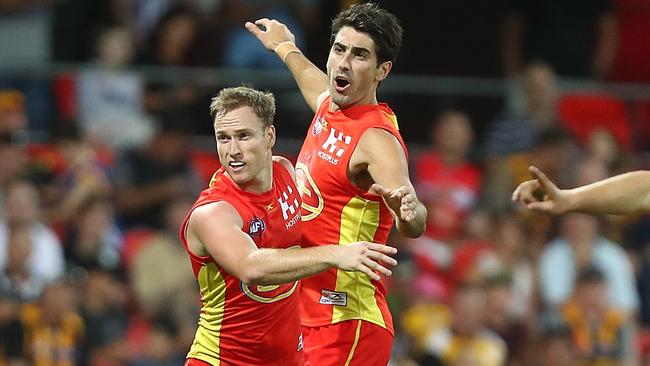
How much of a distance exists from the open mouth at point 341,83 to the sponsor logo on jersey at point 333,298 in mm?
962

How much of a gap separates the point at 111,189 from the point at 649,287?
4440mm

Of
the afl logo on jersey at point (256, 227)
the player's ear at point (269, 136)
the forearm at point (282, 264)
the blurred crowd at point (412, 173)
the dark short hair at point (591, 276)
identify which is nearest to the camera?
the forearm at point (282, 264)

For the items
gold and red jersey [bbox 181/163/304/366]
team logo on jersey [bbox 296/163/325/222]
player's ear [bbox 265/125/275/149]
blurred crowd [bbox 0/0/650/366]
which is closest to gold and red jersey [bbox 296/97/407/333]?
team logo on jersey [bbox 296/163/325/222]

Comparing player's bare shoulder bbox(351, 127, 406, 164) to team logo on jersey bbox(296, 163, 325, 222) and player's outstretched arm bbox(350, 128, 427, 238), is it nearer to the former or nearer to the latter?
player's outstretched arm bbox(350, 128, 427, 238)

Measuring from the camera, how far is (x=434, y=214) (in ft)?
38.3

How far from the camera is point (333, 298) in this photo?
686cm

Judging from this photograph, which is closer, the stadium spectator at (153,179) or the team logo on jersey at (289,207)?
the team logo on jersey at (289,207)

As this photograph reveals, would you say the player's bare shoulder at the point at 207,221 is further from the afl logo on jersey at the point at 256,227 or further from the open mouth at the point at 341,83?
the open mouth at the point at 341,83

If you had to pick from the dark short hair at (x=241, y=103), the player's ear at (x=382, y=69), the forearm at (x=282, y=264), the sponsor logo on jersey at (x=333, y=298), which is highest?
the player's ear at (x=382, y=69)

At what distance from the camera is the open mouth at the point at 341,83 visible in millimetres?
6797

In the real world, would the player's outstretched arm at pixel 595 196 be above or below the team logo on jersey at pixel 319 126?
below

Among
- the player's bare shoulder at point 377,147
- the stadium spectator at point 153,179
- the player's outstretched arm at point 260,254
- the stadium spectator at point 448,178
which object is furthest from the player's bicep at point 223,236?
the stadium spectator at point 448,178

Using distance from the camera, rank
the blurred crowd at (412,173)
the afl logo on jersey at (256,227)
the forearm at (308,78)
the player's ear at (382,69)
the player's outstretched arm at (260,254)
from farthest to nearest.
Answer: the blurred crowd at (412,173)
the forearm at (308,78)
the player's ear at (382,69)
the afl logo on jersey at (256,227)
the player's outstretched arm at (260,254)

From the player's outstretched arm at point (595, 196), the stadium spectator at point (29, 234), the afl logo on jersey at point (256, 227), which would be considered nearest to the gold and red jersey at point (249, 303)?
the afl logo on jersey at point (256, 227)
